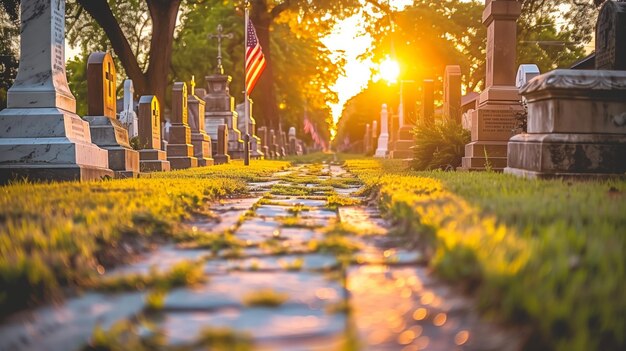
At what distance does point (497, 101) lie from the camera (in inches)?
431

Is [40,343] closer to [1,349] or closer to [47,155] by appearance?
[1,349]

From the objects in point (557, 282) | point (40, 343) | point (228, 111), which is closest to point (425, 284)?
point (557, 282)

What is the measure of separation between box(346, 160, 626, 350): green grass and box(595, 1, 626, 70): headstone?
12.4ft

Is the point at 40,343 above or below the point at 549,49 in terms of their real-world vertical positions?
below

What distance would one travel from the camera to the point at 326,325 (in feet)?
7.09

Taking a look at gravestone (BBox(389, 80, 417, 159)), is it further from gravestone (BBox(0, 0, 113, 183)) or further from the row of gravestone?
gravestone (BBox(0, 0, 113, 183))

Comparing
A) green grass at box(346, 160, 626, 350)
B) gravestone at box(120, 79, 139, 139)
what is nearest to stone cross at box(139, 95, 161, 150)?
gravestone at box(120, 79, 139, 139)

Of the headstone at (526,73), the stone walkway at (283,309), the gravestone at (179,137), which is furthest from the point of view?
the gravestone at (179,137)

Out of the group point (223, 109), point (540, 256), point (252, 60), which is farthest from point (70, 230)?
point (223, 109)

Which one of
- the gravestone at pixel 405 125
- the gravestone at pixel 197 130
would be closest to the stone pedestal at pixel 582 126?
the gravestone at pixel 197 130

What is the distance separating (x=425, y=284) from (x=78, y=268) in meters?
1.66

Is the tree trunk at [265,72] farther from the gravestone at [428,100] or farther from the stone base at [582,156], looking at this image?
the stone base at [582,156]

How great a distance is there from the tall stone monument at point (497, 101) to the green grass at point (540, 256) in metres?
5.99

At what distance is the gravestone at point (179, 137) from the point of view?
52.6 ft
